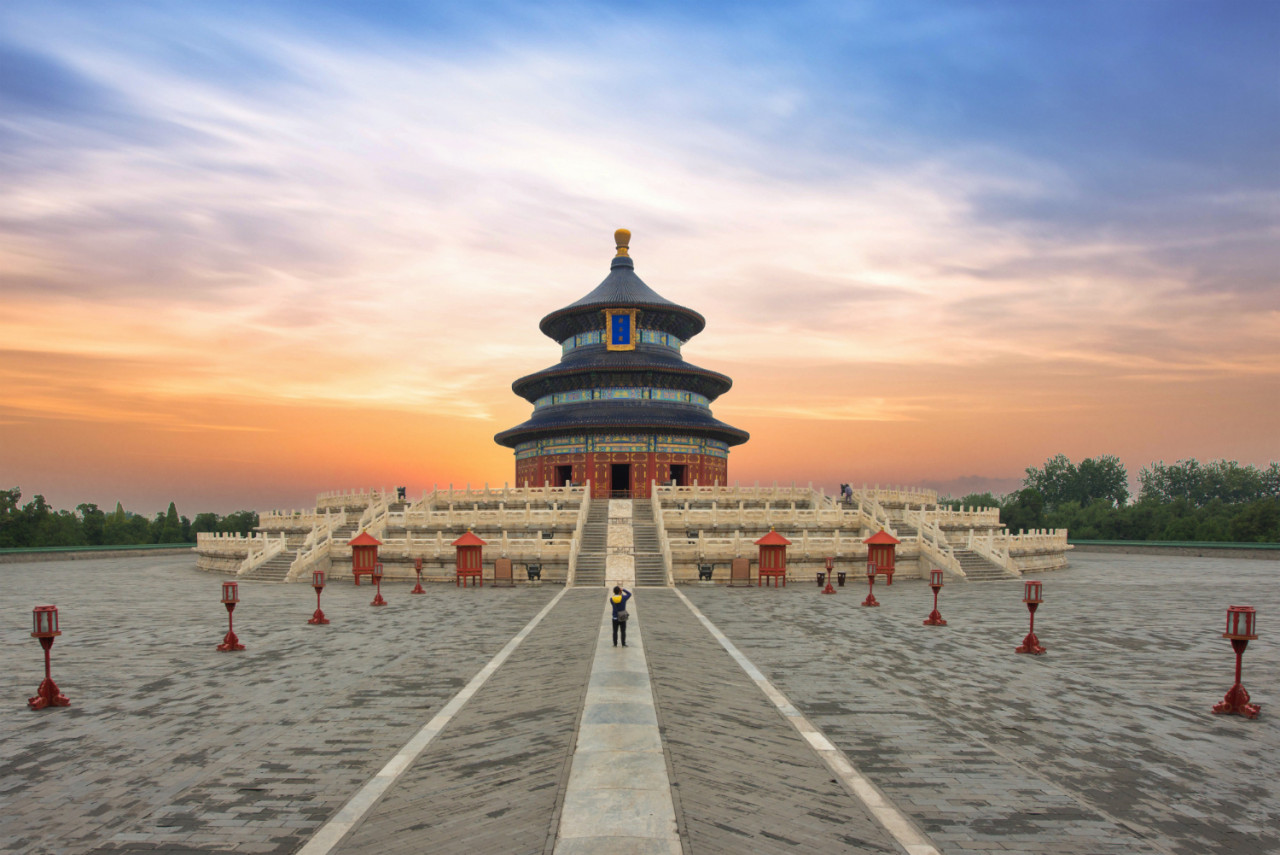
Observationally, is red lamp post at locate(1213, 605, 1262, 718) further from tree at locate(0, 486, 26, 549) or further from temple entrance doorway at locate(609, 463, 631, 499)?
tree at locate(0, 486, 26, 549)

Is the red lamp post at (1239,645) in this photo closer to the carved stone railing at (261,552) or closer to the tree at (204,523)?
the carved stone railing at (261,552)

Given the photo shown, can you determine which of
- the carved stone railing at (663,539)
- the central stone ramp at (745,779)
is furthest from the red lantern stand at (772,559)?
the central stone ramp at (745,779)

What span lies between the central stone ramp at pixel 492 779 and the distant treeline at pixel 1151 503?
75617 mm

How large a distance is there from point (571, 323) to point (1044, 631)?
44.8 m

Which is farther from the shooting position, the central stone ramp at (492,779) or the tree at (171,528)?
the tree at (171,528)

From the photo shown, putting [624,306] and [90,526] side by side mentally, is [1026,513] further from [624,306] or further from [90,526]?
[90,526]

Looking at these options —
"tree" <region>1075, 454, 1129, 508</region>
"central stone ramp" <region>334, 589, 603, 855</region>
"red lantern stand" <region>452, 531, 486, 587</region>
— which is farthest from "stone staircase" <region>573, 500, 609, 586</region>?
"tree" <region>1075, 454, 1129, 508</region>

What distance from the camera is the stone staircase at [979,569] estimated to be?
A: 108 feet

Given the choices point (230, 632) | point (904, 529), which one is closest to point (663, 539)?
point (904, 529)

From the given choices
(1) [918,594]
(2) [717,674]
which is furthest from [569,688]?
(1) [918,594]

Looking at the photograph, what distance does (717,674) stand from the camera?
13.3 m

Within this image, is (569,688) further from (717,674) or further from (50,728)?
(50,728)

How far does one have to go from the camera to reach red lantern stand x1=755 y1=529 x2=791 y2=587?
3003cm

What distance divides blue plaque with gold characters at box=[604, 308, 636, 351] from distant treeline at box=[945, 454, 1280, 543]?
4686 cm
